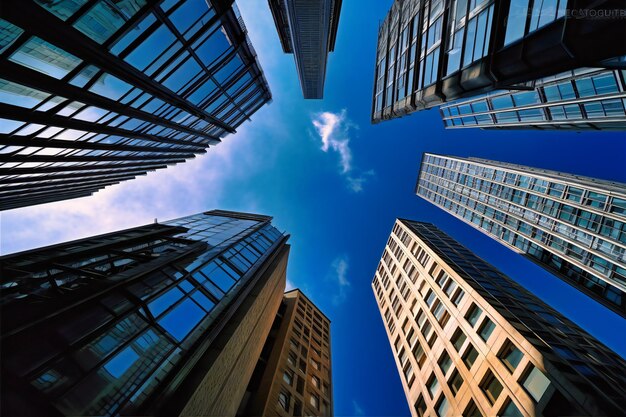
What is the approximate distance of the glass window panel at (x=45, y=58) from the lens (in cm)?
957

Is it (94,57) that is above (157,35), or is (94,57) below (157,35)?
below

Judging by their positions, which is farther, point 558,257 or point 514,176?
point 514,176

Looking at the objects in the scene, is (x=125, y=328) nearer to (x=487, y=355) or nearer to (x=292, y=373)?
(x=487, y=355)

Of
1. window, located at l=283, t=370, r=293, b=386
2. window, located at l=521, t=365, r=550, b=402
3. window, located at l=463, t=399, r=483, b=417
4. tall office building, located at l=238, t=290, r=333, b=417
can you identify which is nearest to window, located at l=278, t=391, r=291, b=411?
tall office building, located at l=238, t=290, r=333, b=417

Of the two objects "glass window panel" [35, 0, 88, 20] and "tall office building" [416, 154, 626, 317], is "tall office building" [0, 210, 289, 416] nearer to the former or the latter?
"glass window panel" [35, 0, 88, 20]

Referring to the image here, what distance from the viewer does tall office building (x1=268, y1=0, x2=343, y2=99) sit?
2545 inches

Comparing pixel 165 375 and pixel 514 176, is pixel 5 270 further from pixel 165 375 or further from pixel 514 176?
pixel 514 176

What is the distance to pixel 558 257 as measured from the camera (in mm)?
46562

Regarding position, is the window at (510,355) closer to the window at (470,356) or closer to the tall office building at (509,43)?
the window at (470,356)

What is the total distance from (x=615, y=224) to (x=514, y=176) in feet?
74.9

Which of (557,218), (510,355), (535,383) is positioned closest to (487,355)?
(510,355)

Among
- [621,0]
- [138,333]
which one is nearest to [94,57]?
[138,333]

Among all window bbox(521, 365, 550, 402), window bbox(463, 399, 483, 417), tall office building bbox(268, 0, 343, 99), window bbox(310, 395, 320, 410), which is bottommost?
window bbox(310, 395, 320, 410)

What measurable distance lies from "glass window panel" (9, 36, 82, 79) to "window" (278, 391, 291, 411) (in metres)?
29.0
